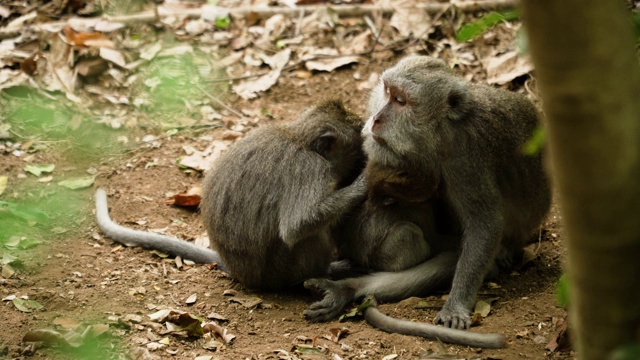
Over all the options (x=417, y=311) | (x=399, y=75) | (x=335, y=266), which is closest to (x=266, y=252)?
(x=335, y=266)

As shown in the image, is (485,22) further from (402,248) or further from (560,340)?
(402,248)

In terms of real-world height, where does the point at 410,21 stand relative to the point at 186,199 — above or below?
above

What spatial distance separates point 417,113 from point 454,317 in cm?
153

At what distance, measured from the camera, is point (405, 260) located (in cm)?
633

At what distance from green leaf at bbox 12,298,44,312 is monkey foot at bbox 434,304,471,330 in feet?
9.50

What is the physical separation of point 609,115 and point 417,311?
383 centimetres

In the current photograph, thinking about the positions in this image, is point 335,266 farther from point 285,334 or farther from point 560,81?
point 560,81

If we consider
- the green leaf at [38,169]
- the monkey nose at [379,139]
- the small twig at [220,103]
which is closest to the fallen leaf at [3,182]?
the green leaf at [38,169]

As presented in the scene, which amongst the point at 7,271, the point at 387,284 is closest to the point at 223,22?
the point at 7,271

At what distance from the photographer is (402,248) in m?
6.31

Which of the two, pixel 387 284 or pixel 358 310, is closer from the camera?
pixel 358 310

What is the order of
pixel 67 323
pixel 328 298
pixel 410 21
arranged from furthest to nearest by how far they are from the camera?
pixel 410 21, pixel 328 298, pixel 67 323

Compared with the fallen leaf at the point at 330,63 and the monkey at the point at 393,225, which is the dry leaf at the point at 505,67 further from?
the monkey at the point at 393,225

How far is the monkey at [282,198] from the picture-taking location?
20.2 ft
